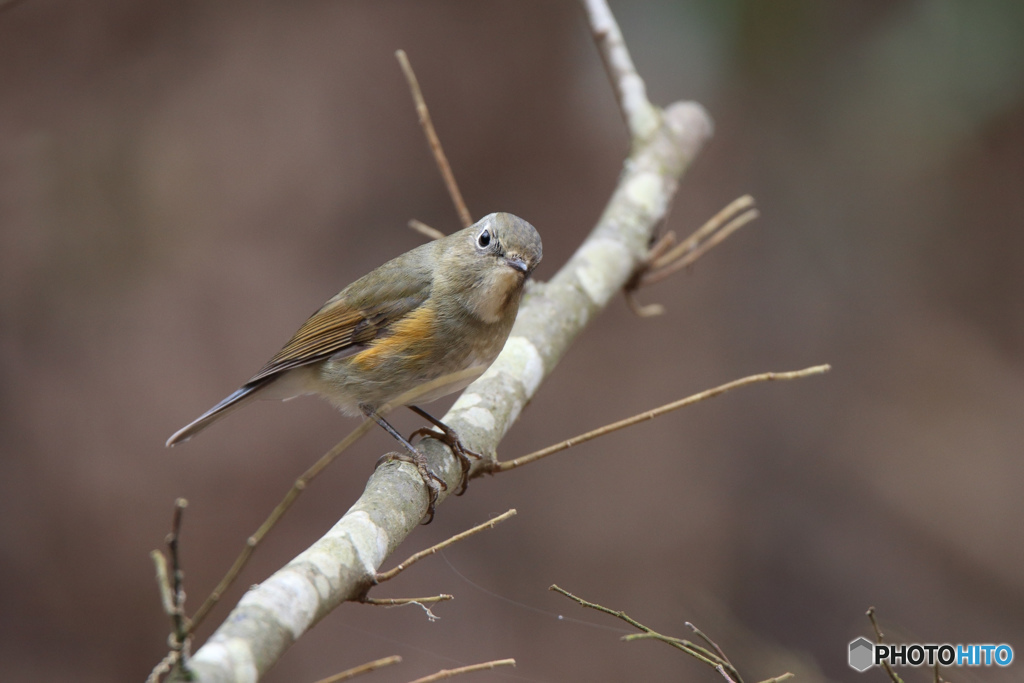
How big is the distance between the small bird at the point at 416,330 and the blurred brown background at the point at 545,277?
208cm

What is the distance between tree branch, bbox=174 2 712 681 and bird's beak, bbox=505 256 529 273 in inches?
14.2

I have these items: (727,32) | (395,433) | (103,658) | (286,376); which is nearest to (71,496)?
(103,658)

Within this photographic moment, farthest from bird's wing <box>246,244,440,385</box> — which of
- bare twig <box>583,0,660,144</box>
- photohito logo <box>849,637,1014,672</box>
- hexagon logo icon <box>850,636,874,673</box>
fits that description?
hexagon logo icon <box>850,636,874,673</box>

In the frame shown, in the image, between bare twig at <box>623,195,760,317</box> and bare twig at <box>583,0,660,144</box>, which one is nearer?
bare twig at <box>623,195,760,317</box>

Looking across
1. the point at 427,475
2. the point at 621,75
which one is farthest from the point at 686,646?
the point at 621,75

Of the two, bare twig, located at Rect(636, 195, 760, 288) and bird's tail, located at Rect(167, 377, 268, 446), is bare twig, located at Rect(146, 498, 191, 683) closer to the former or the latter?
bird's tail, located at Rect(167, 377, 268, 446)

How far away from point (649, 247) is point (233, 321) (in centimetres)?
279

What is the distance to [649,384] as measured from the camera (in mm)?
5148

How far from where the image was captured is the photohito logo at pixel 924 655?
2201 millimetres

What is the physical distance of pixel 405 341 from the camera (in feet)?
7.53

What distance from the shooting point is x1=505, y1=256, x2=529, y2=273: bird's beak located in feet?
7.43

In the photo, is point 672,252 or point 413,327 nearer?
point 413,327

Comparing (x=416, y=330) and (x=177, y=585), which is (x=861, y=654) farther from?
(x=177, y=585)

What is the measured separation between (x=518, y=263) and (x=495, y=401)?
16.2 inches
